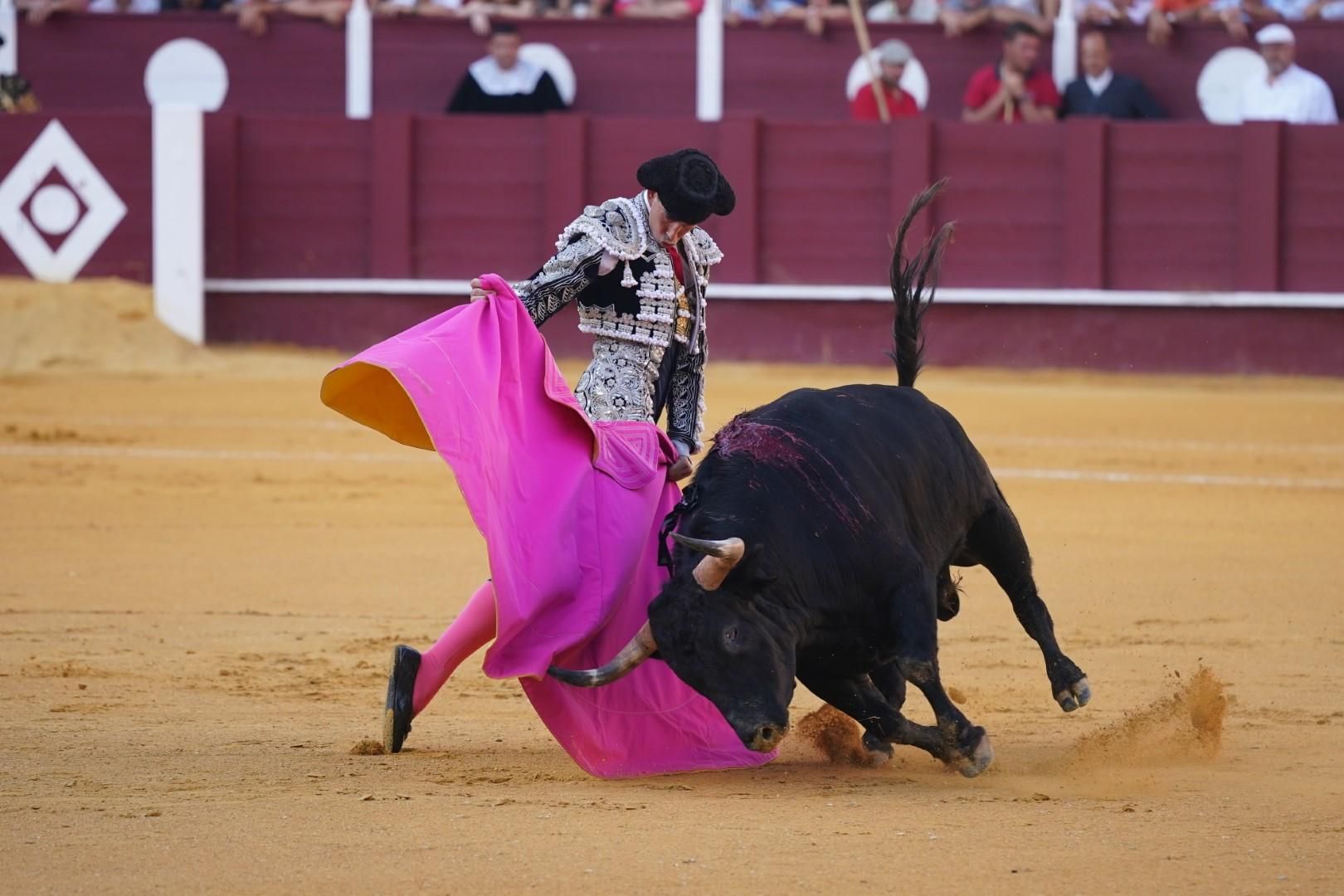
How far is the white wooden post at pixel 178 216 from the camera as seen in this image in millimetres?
10266

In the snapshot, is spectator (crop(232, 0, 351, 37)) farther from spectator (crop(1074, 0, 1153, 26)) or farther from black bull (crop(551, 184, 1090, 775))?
black bull (crop(551, 184, 1090, 775))

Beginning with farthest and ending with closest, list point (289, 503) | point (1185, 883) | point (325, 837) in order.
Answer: point (289, 503) → point (325, 837) → point (1185, 883)

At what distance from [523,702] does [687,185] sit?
1261 millimetres

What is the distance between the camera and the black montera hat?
3346 mm

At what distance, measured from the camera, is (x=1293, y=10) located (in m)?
10.2

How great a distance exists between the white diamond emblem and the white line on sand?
9.46 ft

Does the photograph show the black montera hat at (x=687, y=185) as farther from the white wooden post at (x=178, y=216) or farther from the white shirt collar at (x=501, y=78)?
the white wooden post at (x=178, y=216)

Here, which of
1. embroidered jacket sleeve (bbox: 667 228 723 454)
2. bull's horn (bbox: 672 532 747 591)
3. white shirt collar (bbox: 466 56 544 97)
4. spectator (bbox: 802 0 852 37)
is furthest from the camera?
spectator (bbox: 802 0 852 37)

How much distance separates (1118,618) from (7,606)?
Answer: 2.74 metres

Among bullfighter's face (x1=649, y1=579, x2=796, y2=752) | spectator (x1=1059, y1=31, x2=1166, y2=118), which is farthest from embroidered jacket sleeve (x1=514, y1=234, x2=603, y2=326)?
spectator (x1=1059, y1=31, x2=1166, y2=118)

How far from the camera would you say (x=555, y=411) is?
11.1 feet

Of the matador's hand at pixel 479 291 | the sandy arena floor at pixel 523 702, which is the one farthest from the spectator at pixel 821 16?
the matador's hand at pixel 479 291

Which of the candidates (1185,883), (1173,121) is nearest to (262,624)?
(1185,883)

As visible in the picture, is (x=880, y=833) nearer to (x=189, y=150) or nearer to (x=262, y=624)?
(x=262, y=624)
